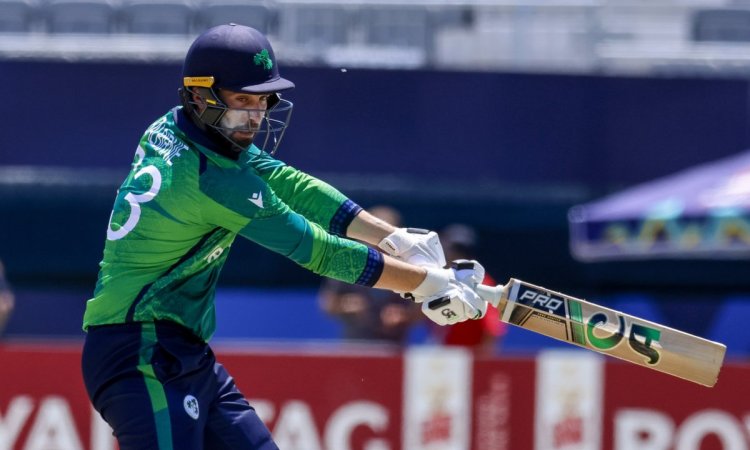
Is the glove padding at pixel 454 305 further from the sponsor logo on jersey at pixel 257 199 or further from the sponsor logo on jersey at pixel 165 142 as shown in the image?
the sponsor logo on jersey at pixel 165 142

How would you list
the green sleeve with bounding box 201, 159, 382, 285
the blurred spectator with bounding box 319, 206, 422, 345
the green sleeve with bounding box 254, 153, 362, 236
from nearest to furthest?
the green sleeve with bounding box 201, 159, 382, 285 < the green sleeve with bounding box 254, 153, 362, 236 < the blurred spectator with bounding box 319, 206, 422, 345

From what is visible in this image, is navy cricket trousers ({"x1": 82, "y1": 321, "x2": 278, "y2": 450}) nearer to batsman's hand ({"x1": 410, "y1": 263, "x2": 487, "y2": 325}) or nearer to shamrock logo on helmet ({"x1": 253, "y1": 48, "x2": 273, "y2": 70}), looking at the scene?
batsman's hand ({"x1": 410, "y1": 263, "x2": 487, "y2": 325})

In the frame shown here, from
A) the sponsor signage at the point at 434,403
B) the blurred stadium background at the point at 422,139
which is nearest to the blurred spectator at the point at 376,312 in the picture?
the sponsor signage at the point at 434,403

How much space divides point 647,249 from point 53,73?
480 centimetres

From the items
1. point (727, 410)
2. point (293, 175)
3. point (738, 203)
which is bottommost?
point (727, 410)

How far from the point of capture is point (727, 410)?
6.58 m

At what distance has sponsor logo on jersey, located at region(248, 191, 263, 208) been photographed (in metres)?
3.84

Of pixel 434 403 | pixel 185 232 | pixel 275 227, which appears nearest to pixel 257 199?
pixel 275 227

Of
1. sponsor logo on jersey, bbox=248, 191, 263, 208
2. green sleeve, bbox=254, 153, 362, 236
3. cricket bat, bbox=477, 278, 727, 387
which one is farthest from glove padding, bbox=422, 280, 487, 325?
sponsor logo on jersey, bbox=248, 191, 263, 208

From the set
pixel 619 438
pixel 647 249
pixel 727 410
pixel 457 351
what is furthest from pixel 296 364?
pixel 647 249

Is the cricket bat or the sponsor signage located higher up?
the cricket bat

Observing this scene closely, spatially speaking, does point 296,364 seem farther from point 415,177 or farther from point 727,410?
point 415,177

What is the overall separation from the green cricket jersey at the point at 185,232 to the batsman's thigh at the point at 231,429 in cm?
28

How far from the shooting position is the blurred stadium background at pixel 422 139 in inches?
397
